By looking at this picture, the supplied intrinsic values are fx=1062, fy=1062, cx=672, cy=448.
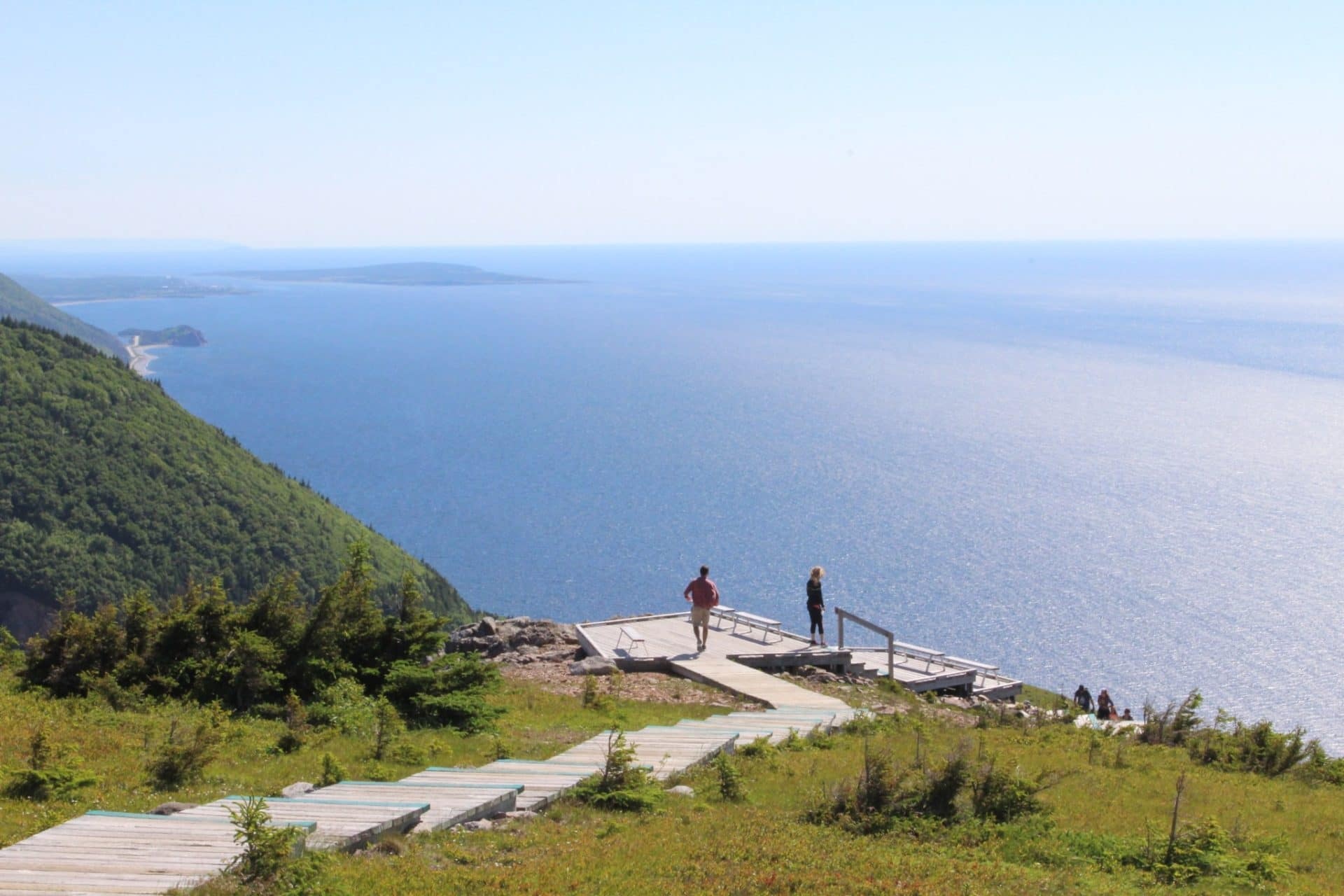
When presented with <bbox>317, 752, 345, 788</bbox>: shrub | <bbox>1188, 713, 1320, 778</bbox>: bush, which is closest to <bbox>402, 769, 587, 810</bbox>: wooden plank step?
<bbox>317, 752, 345, 788</bbox>: shrub

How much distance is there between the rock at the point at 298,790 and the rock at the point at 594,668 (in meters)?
7.74

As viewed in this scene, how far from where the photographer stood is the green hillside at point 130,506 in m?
69.6

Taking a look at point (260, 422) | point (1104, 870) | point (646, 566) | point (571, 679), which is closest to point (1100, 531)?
point (646, 566)

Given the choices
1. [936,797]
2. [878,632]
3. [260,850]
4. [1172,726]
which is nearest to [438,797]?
[260,850]

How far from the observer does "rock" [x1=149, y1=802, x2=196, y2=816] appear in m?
8.73

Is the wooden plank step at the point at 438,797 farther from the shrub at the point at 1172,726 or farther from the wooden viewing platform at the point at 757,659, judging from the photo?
the shrub at the point at 1172,726

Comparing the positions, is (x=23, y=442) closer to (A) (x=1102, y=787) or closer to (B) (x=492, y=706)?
(B) (x=492, y=706)

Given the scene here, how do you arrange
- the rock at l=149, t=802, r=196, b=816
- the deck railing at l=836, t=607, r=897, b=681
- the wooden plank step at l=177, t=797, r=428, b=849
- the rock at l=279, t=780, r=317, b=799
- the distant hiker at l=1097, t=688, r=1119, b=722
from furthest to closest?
1. the distant hiker at l=1097, t=688, r=1119, b=722
2. the deck railing at l=836, t=607, r=897, b=681
3. the rock at l=279, t=780, r=317, b=799
4. the rock at l=149, t=802, r=196, b=816
5. the wooden plank step at l=177, t=797, r=428, b=849

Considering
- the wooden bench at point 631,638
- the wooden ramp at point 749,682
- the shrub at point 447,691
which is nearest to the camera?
the shrub at point 447,691

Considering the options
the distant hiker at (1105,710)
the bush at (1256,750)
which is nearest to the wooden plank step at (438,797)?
the bush at (1256,750)

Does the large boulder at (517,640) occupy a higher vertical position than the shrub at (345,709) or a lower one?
lower

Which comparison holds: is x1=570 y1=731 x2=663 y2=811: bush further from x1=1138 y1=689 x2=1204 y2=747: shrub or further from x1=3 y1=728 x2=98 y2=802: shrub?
x1=1138 y1=689 x2=1204 y2=747: shrub

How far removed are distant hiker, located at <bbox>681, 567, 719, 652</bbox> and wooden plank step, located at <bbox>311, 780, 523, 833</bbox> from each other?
969 cm

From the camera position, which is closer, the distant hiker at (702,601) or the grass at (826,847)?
→ the grass at (826,847)
